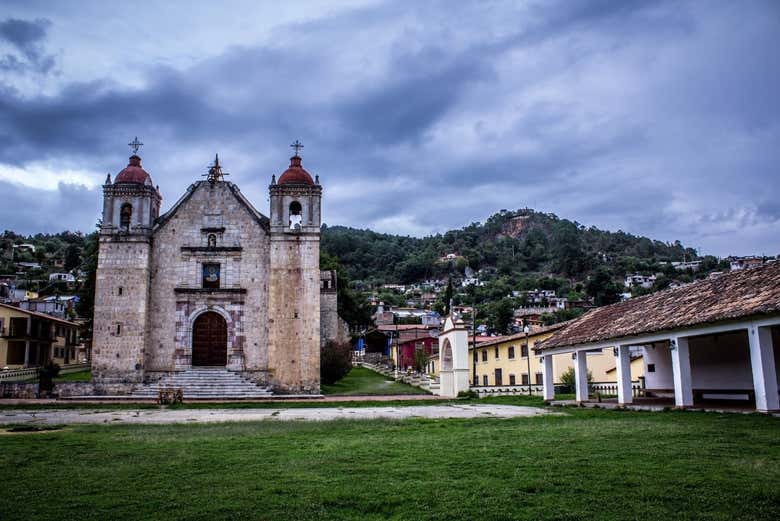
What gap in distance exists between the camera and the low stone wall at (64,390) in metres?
28.9

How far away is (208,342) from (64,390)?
6.64 meters

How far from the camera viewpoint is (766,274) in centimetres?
1614

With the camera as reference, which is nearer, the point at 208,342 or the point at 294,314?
the point at 294,314

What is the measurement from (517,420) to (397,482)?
8915mm

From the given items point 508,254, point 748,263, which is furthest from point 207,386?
point 508,254

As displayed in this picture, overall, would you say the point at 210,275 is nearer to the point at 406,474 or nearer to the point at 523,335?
the point at 523,335

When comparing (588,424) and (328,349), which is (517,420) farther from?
(328,349)

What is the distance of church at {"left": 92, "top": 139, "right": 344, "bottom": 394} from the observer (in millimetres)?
31047

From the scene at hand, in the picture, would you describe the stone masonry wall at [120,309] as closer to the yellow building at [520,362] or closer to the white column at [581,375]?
the yellow building at [520,362]

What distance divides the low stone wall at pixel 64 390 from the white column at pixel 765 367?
2589 centimetres

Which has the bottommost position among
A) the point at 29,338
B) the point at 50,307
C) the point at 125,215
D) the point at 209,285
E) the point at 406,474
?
the point at 406,474

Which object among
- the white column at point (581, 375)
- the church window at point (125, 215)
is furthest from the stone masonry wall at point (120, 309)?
the white column at point (581, 375)

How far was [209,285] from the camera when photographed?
32.5m

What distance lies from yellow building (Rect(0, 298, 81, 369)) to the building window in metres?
17.5
